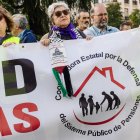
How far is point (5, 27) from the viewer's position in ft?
15.9

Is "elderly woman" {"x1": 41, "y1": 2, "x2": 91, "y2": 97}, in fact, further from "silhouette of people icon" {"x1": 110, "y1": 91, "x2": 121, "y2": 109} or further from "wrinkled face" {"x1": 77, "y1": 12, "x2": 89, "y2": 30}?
"wrinkled face" {"x1": 77, "y1": 12, "x2": 89, "y2": 30}

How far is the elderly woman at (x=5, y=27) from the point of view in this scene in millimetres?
4793

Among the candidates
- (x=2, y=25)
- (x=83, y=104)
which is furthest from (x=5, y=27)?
(x=83, y=104)

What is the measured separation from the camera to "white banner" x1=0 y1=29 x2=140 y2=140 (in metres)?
4.66

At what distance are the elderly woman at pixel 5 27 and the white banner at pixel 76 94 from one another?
0.07 metres

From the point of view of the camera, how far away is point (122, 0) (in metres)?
80.1

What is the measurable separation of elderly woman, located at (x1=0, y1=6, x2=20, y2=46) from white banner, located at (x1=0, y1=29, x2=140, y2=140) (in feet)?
0.23

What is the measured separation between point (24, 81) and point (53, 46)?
1.42 feet

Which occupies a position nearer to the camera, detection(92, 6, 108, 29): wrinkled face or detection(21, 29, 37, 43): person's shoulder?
detection(21, 29, 37, 43): person's shoulder

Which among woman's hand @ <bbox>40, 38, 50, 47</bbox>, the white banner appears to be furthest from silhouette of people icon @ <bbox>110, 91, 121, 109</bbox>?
woman's hand @ <bbox>40, 38, 50, 47</bbox>

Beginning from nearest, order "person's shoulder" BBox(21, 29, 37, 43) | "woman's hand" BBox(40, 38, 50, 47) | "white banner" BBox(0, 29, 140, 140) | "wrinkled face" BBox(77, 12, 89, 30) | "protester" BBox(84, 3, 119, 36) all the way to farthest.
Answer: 1. "white banner" BBox(0, 29, 140, 140)
2. "woman's hand" BBox(40, 38, 50, 47)
3. "person's shoulder" BBox(21, 29, 37, 43)
4. "protester" BBox(84, 3, 119, 36)
5. "wrinkled face" BBox(77, 12, 89, 30)

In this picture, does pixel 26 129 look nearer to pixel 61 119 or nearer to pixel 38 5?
pixel 61 119

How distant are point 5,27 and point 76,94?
944 mm

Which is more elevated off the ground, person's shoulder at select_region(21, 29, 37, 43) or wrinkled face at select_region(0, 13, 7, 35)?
wrinkled face at select_region(0, 13, 7, 35)
